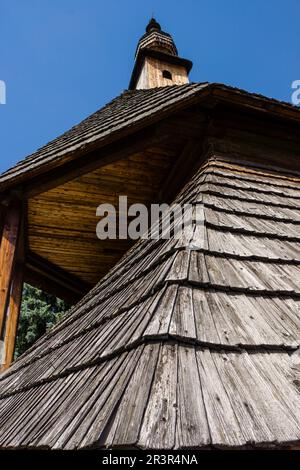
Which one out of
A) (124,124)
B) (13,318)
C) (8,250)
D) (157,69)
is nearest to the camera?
(124,124)

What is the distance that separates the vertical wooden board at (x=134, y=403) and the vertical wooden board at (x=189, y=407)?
3.5 inches

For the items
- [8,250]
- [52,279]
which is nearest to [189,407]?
[8,250]

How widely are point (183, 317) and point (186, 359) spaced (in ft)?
0.72

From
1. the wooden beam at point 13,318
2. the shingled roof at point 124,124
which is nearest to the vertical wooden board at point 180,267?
the shingled roof at point 124,124

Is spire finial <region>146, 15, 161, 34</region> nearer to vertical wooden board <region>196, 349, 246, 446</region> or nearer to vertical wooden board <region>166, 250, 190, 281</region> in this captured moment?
vertical wooden board <region>166, 250, 190, 281</region>

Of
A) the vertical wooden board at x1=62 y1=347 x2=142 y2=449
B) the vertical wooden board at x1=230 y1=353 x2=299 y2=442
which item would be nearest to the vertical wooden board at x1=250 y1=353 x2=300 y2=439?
the vertical wooden board at x1=230 y1=353 x2=299 y2=442

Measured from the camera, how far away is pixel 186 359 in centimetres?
110

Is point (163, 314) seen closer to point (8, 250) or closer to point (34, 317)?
point (8, 250)

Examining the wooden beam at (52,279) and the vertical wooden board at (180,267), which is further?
the wooden beam at (52,279)

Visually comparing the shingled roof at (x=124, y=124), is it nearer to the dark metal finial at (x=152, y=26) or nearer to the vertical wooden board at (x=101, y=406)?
the vertical wooden board at (x=101, y=406)

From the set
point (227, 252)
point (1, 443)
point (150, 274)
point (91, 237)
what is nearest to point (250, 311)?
point (227, 252)

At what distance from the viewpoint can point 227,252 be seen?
6.28 ft

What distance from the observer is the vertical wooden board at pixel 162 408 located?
2.73ft

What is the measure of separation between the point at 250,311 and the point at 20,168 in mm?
2988
